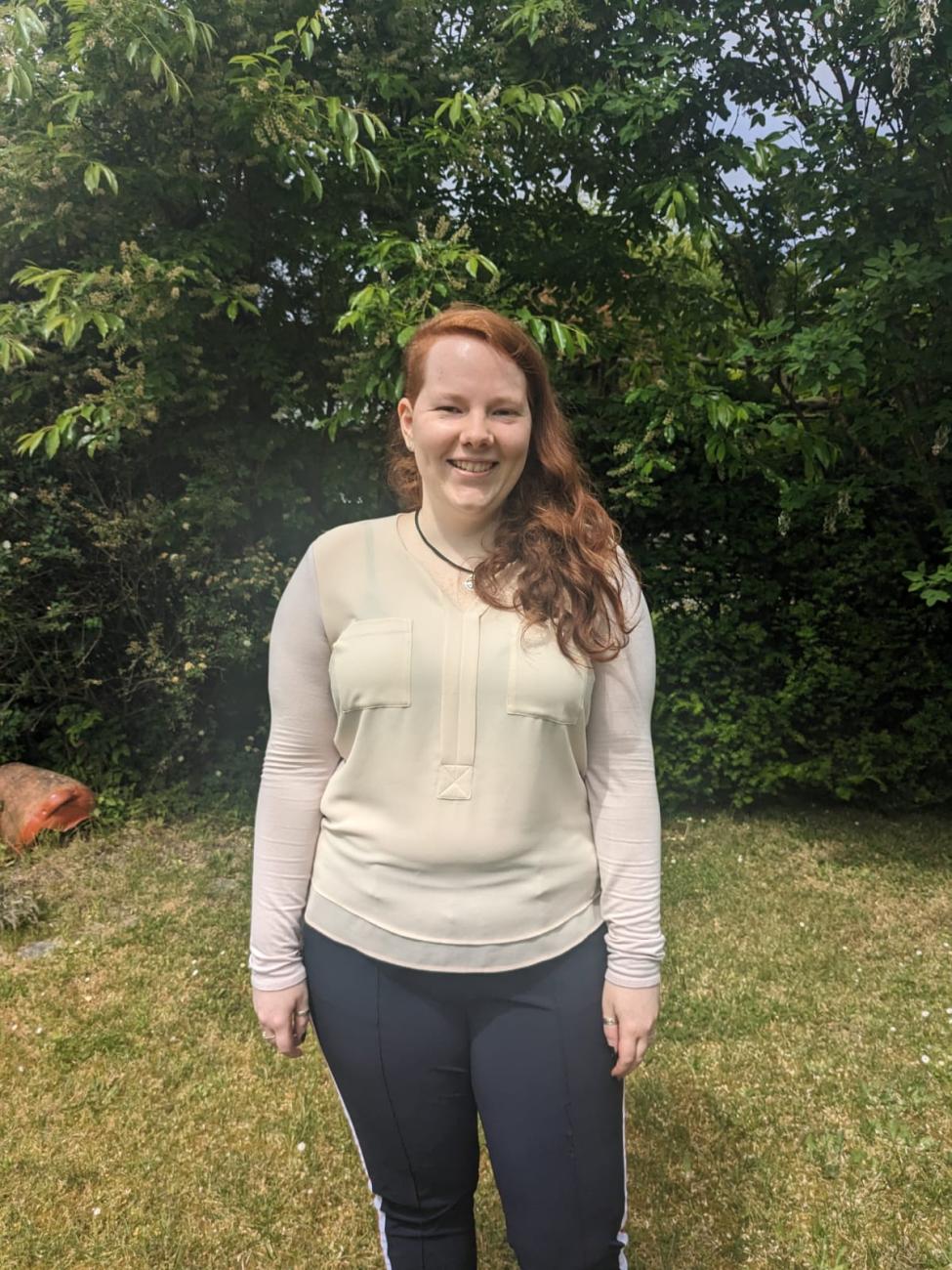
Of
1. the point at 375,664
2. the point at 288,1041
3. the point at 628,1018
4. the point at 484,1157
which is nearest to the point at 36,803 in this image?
the point at 484,1157

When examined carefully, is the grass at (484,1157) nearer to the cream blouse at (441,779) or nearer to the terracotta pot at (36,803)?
the terracotta pot at (36,803)

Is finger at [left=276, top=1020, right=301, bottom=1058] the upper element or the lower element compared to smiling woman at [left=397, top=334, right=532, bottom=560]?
lower

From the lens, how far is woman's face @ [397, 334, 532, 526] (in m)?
1.27

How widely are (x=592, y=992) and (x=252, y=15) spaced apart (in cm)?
425

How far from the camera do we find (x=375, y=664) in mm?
1251

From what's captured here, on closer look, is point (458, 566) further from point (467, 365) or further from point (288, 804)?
point (288, 804)

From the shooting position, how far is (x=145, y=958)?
3.59 m

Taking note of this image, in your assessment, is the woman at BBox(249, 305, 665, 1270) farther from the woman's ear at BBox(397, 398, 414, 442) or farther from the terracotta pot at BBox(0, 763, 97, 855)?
the terracotta pot at BBox(0, 763, 97, 855)

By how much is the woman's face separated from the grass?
2.16 metres

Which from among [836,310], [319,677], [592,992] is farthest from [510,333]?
[836,310]

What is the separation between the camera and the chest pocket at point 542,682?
1.24 metres

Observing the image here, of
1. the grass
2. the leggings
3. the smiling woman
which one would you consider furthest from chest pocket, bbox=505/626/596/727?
the grass

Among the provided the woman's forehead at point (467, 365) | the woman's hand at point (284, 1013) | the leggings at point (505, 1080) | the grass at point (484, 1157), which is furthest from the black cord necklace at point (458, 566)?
the grass at point (484, 1157)

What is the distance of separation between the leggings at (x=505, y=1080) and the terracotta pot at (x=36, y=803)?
3810mm
